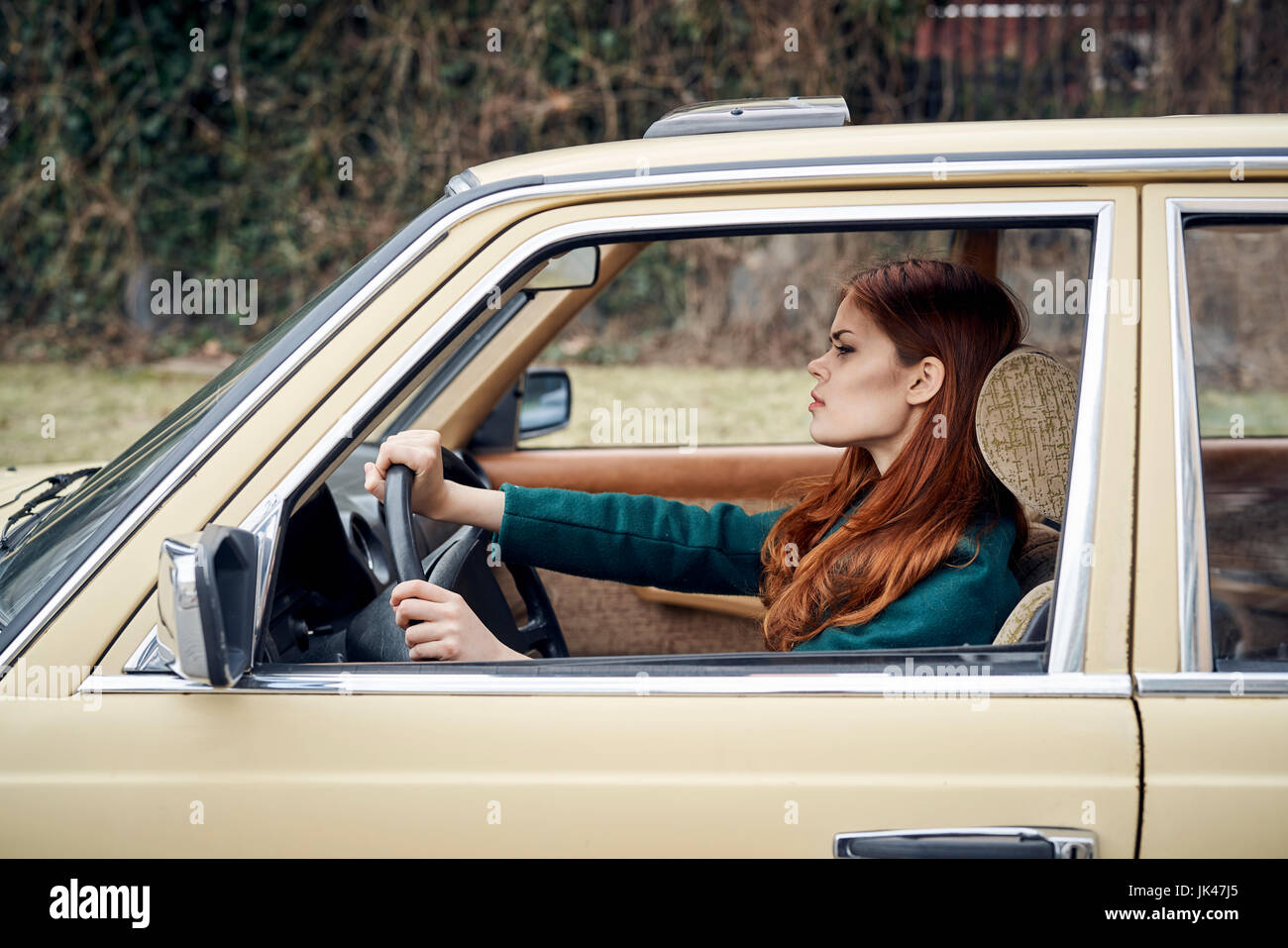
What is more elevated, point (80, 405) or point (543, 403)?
point (80, 405)

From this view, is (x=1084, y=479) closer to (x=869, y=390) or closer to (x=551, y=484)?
(x=869, y=390)

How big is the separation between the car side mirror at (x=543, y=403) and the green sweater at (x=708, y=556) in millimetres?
1315

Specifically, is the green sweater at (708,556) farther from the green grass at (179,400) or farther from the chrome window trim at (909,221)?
the green grass at (179,400)

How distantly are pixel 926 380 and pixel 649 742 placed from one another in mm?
746

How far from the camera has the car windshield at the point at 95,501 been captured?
1565 mm

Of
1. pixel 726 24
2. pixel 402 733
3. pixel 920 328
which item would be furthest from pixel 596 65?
pixel 402 733

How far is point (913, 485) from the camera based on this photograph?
5.62ft

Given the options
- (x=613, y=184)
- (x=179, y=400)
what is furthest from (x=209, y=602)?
(x=179, y=400)

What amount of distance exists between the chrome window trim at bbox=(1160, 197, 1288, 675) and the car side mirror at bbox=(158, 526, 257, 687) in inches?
44.2

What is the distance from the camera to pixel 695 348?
327 inches

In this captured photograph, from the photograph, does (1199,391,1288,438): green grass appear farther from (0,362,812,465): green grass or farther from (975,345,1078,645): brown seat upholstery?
(975,345,1078,645): brown seat upholstery

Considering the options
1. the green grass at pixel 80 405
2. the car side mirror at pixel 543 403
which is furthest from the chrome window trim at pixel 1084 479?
the green grass at pixel 80 405

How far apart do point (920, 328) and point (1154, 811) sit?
793 mm

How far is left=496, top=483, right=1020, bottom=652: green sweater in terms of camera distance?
1.57 m
